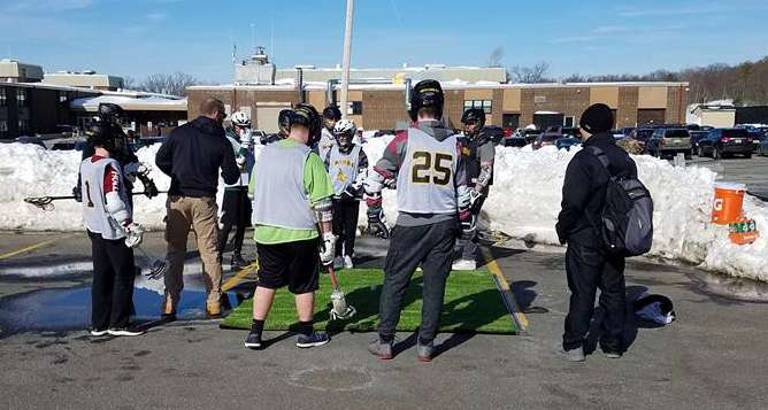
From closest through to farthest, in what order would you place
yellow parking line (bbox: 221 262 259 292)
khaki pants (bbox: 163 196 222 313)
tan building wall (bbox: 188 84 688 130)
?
khaki pants (bbox: 163 196 222 313) → yellow parking line (bbox: 221 262 259 292) → tan building wall (bbox: 188 84 688 130)

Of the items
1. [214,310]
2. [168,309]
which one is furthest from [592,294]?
[168,309]

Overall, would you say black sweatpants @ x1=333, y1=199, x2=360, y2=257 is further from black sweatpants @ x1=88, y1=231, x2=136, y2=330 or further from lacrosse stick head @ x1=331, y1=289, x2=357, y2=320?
black sweatpants @ x1=88, y1=231, x2=136, y2=330

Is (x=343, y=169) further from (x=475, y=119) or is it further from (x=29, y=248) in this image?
(x=29, y=248)

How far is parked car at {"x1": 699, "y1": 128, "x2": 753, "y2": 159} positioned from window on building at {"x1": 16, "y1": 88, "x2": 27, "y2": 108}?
59.3 metres

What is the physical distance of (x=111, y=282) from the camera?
258 inches

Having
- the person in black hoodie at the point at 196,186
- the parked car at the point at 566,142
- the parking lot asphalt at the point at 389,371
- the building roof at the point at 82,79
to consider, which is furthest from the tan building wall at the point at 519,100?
the parking lot asphalt at the point at 389,371

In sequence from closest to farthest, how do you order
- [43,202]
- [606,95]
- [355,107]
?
[43,202]
[606,95]
[355,107]

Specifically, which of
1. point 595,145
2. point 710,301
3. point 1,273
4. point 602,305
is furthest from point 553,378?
point 1,273

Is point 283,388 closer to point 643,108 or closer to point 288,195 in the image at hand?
point 288,195

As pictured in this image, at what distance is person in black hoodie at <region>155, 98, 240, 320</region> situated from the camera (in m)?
7.05

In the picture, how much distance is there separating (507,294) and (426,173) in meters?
3.09

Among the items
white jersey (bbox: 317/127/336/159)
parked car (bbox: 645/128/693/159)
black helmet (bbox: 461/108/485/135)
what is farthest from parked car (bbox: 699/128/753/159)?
white jersey (bbox: 317/127/336/159)

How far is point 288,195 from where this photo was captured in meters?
5.83

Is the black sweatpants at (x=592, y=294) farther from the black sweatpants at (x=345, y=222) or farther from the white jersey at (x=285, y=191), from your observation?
the black sweatpants at (x=345, y=222)
